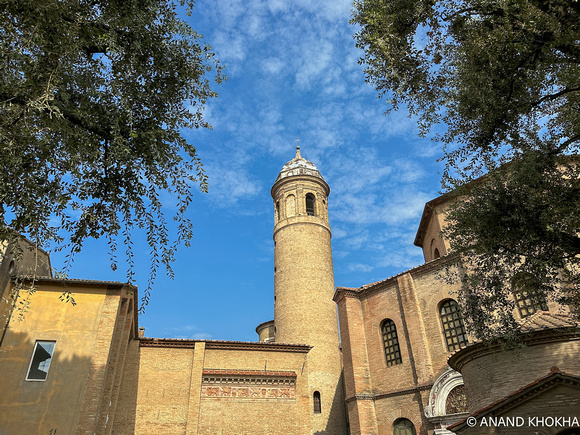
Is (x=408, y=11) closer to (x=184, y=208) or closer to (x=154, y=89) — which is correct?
(x=154, y=89)

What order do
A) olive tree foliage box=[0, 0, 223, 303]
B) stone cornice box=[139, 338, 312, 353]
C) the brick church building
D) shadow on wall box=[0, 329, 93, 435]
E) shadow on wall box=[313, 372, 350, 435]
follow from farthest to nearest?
shadow on wall box=[313, 372, 350, 435] < stone cornice box=[139, 338, 312, 353] < shadow on wall box=[0, 329, 93, 435] < the brick church building < olive tree foliage box=[0, 0, 223, 303]

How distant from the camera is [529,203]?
690 cm

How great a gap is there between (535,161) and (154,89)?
6506mm

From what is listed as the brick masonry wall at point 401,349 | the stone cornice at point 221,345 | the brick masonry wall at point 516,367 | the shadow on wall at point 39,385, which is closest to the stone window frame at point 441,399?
the brick masonry wall at point 401,349

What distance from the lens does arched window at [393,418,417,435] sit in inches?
565

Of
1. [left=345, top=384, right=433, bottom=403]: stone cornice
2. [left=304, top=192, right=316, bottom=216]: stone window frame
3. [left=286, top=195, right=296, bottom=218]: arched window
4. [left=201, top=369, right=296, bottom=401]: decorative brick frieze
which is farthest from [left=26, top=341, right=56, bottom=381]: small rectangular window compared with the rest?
[left=304, top=192, right=316, bottom=216]: stone window frame

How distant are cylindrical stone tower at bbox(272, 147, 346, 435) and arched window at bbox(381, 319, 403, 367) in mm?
4836

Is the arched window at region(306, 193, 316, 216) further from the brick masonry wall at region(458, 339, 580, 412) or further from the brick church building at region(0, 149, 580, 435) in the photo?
the brick masonry wall at region(458, 339, 580, 412)

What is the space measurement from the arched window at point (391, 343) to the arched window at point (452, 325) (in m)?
2.06

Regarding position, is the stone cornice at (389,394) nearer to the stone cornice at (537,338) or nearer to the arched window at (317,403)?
the arched window at (317,403)

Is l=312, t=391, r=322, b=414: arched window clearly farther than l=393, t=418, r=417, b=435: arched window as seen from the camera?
Yes

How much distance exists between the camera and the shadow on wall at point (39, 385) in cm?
1097

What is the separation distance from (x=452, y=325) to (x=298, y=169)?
51.6ft

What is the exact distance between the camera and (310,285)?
2256 cm
